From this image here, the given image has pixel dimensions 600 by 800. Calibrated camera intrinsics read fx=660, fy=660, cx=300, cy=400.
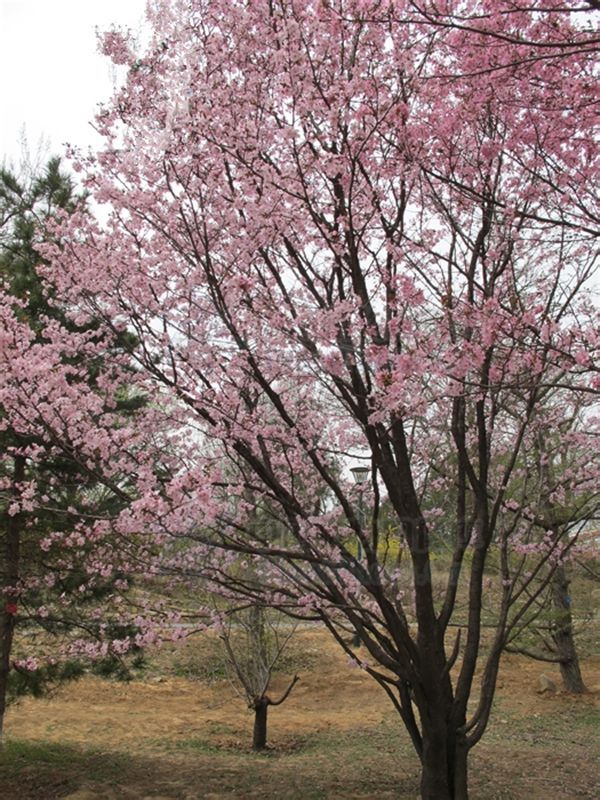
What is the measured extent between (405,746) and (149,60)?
8.02 metres

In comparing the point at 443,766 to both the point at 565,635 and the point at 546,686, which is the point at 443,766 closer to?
the point at 565,635

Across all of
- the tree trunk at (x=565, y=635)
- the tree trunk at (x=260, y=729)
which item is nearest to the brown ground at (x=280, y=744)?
the tree trunk at (x=260, y=729)

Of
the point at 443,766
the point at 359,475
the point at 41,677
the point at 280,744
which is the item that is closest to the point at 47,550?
the point at 41,677

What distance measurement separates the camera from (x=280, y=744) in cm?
896

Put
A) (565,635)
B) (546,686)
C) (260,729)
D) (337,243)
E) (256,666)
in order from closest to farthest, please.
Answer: (337,243), (260,729), (256,666), (565,635), (546,686)

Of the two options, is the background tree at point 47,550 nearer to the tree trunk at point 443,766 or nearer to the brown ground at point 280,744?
the brown ground at point 280,744

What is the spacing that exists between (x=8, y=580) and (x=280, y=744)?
4.57 m

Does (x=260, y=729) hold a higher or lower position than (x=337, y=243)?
lower

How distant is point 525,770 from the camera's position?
22.1 feet

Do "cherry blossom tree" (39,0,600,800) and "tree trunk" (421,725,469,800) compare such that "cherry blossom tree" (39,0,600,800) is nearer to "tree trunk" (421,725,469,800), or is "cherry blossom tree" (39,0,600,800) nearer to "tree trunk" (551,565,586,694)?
"tree trunk" (421,725,469,800)

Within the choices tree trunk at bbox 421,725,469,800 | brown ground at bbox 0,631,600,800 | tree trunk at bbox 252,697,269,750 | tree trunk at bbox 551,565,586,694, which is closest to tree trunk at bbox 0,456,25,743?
brown ground at bbox 0,631,600,800

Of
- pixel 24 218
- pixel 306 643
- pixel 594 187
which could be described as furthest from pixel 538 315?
pixel 306 643

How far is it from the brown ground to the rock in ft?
0.66

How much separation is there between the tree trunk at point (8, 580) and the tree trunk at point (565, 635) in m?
7.94
